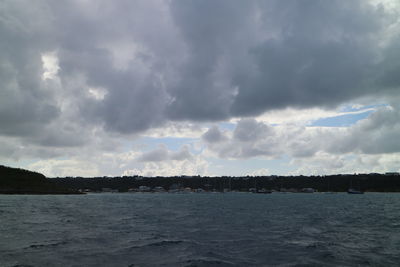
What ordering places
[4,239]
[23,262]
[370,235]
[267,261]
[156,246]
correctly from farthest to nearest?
[370,235]
[4,239]
[156,246]
[267,261]
[23,262]

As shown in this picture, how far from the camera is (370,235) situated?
173 feet

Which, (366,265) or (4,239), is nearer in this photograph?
(366,265)

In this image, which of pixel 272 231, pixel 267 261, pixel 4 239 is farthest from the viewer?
pixel 272 231

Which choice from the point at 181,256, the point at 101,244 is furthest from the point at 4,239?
the point at 181,256

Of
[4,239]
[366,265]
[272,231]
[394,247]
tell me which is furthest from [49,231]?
[394,247]

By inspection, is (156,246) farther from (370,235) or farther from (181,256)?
(370,235)

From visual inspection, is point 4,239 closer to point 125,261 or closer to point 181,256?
point 125,261

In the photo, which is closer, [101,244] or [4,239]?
[101,244]

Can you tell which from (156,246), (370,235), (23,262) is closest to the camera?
(23,262)

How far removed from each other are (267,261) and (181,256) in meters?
9.25

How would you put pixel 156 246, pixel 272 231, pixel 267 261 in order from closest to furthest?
pixel 267 261, pixel 156 246, pixel 272 231

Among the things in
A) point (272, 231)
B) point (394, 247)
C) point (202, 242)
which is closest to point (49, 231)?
point (202, 242)

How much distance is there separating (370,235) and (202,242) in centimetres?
2824

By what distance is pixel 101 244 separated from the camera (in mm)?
42156
